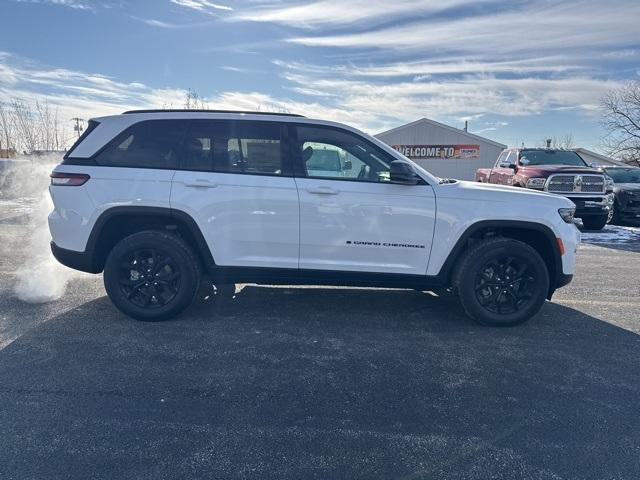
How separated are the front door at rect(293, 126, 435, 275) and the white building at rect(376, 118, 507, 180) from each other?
28175 mm

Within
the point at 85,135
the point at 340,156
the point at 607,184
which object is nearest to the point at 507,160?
the point at 607,184

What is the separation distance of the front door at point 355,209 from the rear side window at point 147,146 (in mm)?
1188

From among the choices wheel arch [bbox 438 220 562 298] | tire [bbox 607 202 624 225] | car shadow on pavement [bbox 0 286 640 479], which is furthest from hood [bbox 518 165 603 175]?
wheel arch [bbox 438 220 562 298]

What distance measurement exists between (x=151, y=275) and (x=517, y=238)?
12.1 feet

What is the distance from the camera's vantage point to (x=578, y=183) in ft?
36.1

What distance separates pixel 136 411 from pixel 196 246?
182 centimetres

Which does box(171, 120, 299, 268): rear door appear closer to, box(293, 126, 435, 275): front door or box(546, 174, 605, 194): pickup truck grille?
box(293, 126, 435, 275): front door

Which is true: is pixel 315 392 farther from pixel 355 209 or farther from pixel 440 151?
pixel 440 151

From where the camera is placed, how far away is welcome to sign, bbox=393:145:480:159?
31541mm

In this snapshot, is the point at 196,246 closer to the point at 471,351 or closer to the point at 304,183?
the point at 304,183

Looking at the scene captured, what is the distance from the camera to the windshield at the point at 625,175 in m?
13.9

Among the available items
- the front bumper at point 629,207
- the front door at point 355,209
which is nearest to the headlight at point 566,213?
the front door at point 355,209

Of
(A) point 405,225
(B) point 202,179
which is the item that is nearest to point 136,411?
(B) point 202,179

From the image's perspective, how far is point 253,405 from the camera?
9.41ft
